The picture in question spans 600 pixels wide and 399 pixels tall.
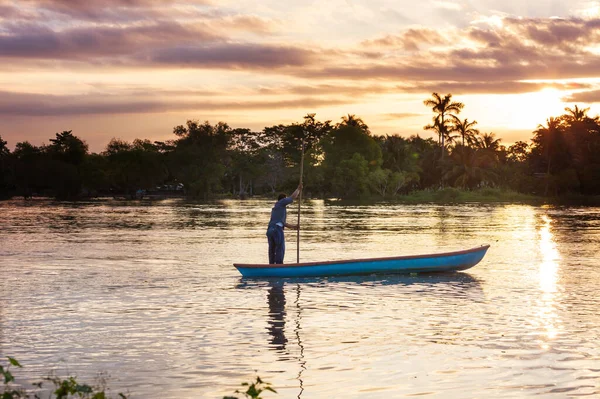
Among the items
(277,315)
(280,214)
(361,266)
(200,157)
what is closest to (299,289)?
(361,266)

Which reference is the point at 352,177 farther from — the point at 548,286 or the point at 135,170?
the point at 548,286

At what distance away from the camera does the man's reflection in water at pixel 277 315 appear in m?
14.5

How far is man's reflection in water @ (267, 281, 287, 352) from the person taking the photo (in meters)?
14.5

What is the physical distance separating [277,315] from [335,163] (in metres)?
120

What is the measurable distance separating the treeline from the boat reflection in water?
95.3m

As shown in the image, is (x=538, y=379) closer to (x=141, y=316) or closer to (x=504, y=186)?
(x=141, y=316)

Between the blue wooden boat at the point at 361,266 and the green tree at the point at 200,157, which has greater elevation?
the green tree at the point at 200,157

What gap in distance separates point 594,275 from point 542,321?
33.6 feet

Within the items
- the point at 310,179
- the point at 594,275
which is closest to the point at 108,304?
the point at 594,275

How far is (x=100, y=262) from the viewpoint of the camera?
100 feet

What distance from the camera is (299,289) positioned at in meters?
22.3

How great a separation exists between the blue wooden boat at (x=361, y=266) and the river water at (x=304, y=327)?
0.30 m

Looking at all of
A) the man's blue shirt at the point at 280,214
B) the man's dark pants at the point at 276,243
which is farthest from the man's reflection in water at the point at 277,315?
the man's blue shirt at the point at 280,214

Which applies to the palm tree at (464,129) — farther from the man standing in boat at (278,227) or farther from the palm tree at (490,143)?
the man standing in boat at (278,227)
